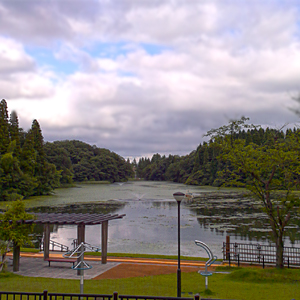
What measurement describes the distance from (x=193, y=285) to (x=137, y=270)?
139 inches

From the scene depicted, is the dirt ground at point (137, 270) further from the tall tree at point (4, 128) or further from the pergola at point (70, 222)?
the tall tree at point (4, 128)

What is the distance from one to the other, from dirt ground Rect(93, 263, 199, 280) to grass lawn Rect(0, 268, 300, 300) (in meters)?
0.81

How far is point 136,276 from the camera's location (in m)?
13.5

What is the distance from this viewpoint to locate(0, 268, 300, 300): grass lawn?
10461 mm

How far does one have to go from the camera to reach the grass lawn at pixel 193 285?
10461mm

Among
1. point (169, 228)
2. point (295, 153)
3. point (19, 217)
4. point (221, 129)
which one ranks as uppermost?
point (221, 129)

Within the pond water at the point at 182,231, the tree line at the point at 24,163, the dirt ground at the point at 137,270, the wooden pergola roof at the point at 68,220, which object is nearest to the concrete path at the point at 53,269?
the dirt ground at the point at 137,270

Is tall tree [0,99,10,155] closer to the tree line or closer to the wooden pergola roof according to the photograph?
the tree line

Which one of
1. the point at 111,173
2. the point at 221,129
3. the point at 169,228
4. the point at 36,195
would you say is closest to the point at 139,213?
the point at 169,228

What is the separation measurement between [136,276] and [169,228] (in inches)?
637

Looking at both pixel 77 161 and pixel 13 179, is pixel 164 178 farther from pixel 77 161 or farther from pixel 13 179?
pixel 13 179

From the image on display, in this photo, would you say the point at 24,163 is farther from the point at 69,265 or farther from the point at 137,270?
the point at 137,270

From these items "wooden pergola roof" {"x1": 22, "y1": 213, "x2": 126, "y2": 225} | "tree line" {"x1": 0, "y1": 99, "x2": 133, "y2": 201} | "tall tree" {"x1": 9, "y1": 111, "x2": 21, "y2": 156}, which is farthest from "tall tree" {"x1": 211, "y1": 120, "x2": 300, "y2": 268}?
"tall tree" {"x1": 9, "y1": 111, "x2": 21, "y2": 156}

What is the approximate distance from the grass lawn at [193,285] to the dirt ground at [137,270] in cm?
81
